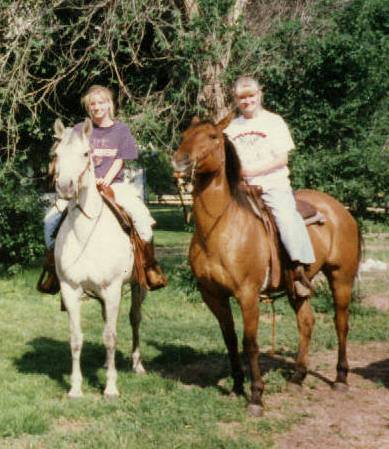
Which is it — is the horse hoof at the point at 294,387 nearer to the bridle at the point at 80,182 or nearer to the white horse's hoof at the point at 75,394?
the white horse's hoof at the point at 75,394

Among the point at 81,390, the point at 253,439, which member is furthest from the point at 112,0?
the point at 253,439

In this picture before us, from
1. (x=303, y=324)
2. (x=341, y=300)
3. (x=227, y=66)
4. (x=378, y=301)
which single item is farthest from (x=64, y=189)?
(x=378, y=301)

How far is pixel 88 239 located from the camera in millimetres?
5555

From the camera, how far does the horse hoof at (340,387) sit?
590 cm

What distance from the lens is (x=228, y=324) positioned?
18.7ft

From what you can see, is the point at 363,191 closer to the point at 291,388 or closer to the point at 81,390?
the point at 291,388

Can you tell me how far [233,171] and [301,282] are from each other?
133cm

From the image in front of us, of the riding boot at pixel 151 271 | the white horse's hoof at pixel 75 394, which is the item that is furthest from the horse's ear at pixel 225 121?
the white horse's hoof at pixel 75 394

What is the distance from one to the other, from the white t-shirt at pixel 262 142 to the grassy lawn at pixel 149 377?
6.56 feet

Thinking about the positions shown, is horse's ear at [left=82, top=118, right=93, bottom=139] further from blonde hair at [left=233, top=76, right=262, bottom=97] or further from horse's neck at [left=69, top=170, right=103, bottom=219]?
blonde hair at [left=233, top=76, right=262, bottom=97]

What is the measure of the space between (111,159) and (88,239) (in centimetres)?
94

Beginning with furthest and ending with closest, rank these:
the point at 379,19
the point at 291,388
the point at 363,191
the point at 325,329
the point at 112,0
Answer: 1. the point at 379,19
2. the point at 112,0
3. the point at 363,191
4. the point at 325,329
5. the point at 291,388

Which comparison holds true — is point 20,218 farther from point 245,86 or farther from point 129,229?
point 245,86

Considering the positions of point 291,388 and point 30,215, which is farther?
point 30,215
